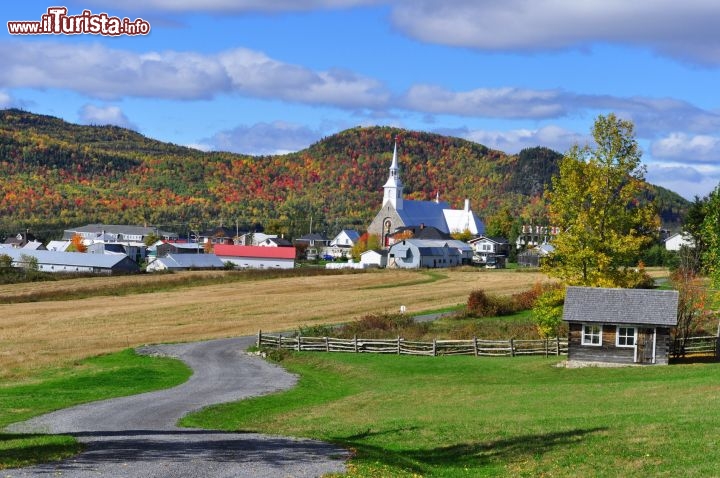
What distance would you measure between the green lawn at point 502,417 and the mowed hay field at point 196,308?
17.5 metres

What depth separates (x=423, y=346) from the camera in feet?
174

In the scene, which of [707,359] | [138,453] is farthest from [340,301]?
[138,453]

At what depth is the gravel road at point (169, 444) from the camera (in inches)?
778

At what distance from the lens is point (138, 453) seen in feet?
72.1

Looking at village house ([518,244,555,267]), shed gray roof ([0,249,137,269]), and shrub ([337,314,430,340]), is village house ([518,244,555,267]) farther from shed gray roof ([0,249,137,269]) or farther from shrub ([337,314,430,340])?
shrub ([337,314,430,340])

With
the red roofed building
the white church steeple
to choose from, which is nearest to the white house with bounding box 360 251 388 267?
the red roofed building

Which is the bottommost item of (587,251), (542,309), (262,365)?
(262,365)

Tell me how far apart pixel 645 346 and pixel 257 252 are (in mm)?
109475

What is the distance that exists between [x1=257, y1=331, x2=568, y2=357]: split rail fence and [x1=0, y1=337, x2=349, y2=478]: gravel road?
13.0 metres

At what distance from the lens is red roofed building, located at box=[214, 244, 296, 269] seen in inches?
5891

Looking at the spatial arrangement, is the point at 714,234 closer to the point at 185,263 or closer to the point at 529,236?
the point at 185,263

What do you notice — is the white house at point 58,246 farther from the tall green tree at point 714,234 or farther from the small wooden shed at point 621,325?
the small wooden shed at point 621,325

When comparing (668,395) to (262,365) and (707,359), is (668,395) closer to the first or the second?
(707,359)

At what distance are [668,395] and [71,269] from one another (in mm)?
117730
